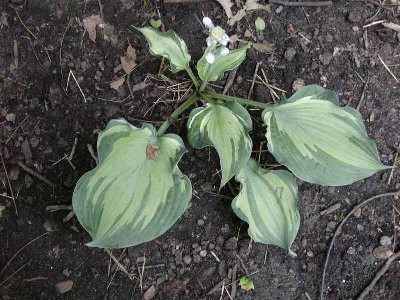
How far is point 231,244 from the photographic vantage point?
8.41 feet

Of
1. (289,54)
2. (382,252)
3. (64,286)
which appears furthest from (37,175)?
(382,252)

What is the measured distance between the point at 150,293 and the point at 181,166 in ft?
Result: 2.14

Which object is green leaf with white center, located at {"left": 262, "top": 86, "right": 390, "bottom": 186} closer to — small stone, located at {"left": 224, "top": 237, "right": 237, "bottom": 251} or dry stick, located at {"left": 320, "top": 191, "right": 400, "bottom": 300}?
dry stick, located at {"left": 320, "top": 191, "right": 400, "bottom": 300}

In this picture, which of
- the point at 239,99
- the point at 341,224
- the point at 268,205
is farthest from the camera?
the point at 341,224

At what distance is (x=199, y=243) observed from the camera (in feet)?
8.44

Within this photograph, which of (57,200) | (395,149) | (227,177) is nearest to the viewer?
(227,177)

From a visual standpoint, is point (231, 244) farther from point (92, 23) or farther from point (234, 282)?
point (92, 23)

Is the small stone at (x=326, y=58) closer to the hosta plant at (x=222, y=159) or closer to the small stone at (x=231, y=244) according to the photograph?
the hosta plant at (x=222, y=159)

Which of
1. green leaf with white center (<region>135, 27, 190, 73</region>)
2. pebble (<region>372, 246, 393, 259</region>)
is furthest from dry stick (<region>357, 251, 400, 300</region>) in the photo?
green leaf with white center (<region>135, 27, 190, 73</region>)

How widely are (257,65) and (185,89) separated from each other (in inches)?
16.0

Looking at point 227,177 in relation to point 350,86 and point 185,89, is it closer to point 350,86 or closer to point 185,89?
point 185,89

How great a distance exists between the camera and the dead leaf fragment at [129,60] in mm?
2640

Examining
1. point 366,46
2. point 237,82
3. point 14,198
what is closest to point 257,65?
point 237,82

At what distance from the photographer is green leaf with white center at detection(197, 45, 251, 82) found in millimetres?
2465
